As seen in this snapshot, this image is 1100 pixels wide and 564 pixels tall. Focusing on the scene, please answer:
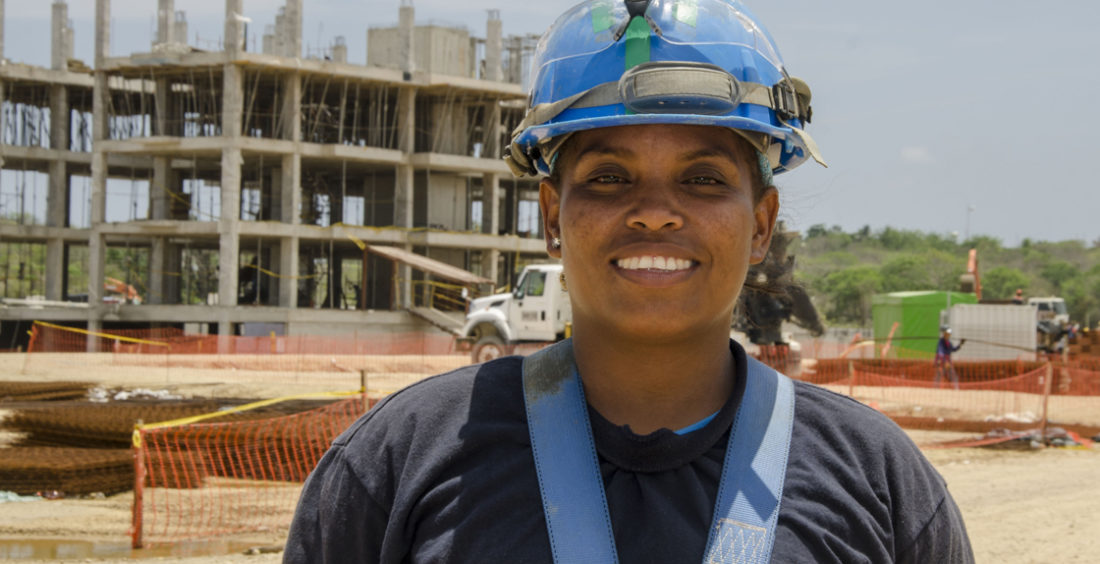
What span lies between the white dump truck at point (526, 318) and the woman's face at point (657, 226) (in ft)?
72.4

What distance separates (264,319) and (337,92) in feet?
39.7

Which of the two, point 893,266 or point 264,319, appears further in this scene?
point 893,266

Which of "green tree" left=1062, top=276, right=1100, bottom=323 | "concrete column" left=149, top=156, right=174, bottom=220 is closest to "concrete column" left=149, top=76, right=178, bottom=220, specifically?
"concrete column" left=149, top=156, right=174, bottom=220

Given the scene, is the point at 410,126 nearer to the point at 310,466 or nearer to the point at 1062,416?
the point at 1062,416

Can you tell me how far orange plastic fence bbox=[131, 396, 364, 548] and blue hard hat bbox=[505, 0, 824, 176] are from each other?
25.6ft

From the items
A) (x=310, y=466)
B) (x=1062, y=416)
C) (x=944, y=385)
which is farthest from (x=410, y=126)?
(x=310, y=466)

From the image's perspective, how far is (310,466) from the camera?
11.3m

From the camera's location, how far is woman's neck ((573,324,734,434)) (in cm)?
186

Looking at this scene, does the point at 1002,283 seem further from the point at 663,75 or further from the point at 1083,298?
the point at 663,75

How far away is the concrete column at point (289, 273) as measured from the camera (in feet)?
139

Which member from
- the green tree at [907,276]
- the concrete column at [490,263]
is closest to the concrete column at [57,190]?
the concrete column at [490,263]

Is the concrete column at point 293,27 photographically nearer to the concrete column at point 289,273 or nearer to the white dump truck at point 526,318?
the concrete column at point 289,273

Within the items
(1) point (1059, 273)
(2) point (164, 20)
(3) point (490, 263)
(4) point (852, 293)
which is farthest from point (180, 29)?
(1) point (1059, 273)

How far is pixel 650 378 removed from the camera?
1868 millimetres
